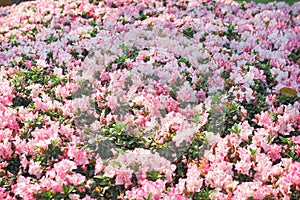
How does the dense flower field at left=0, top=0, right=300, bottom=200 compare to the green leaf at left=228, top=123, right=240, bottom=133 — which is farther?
the green leaf at left=228, top=123, right=240, bottom=133

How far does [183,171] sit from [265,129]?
35.8 inches

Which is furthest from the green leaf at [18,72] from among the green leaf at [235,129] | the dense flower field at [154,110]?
the green leaf at [235,129]

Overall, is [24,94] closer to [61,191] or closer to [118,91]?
[118,91]

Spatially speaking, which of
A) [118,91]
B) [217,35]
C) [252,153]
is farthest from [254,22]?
[252,153]

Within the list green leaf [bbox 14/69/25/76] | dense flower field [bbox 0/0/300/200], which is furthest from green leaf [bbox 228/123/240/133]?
green leaf [bbox 14/69/25/76]

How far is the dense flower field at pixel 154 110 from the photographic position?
3.17 meters

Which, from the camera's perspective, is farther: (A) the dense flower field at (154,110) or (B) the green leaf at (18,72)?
(B) the green leaf at (18,72)

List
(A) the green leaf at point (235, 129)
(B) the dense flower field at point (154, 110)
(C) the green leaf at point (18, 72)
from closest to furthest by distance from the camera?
(B) the dense flower field at point (154, 110) → (A) the green leaf at point (235, 129) → (C) the green leaf at point (18, 72)

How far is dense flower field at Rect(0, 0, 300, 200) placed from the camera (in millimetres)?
3172

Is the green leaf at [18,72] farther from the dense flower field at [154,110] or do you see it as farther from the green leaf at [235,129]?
the green leaf at [235,129]

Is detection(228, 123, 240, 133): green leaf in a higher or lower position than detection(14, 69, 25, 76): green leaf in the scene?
lower

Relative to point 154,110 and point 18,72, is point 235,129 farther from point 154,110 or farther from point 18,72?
point 18,72

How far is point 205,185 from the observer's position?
10.4ft

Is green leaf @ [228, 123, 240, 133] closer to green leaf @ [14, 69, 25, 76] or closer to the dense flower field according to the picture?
the dense flower field
